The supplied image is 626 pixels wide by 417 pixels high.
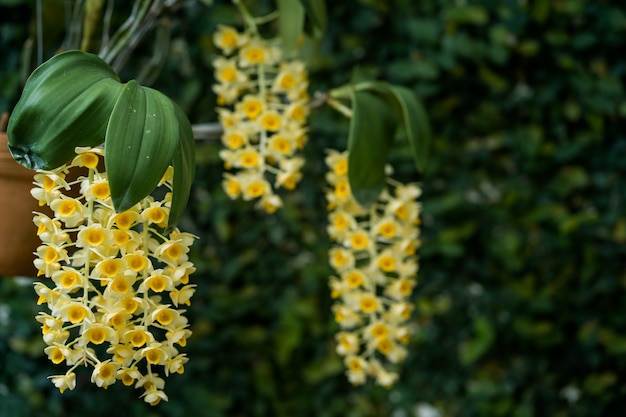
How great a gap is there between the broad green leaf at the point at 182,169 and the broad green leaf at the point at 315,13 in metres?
0.30

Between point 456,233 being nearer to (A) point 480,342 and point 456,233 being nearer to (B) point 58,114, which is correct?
(A) point 480,342

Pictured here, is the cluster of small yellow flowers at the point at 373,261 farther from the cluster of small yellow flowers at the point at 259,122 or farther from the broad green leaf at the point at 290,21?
the broad green leaf at the point at 290,21

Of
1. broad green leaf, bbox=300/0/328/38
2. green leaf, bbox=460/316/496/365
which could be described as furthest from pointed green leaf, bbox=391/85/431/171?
green leaf, bbox=460/316/496/365

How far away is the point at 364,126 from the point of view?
0.94 meters

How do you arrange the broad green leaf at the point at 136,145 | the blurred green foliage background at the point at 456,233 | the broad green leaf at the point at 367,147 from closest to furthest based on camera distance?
the broad green leaf at the point at 136,145
the broad green leaf at the point at 367,147
the blurred green foliage background at the point at 456,233

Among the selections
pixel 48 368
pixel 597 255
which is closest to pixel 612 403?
pixel 597 255

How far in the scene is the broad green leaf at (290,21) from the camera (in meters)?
0.99

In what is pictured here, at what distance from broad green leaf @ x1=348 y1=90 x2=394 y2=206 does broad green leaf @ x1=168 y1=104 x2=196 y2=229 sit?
10.7 inches

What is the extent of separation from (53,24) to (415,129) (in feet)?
1.82

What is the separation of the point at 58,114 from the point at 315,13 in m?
0.44

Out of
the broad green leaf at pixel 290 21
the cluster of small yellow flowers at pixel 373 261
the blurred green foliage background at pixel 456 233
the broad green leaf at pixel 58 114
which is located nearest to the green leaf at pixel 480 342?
the blurred green foliage background at pixel 456 233

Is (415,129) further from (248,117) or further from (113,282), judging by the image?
(113,282)

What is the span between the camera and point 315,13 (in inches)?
38.1

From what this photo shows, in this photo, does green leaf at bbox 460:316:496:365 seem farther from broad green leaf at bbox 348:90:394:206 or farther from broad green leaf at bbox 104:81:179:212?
broad green leaf at bbox 104:81:179:212
